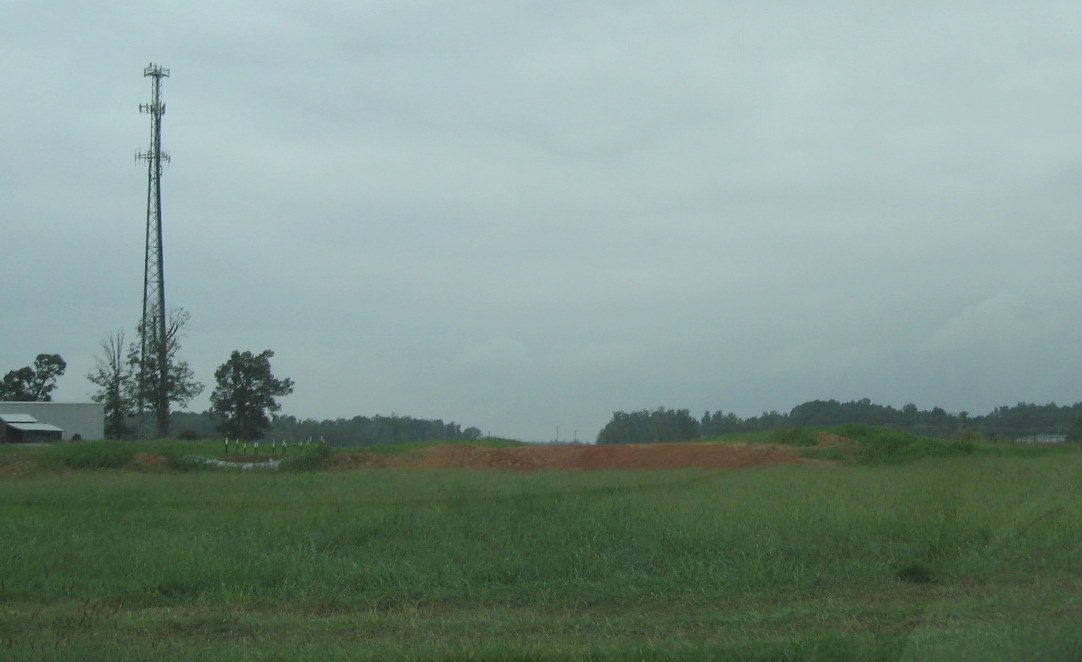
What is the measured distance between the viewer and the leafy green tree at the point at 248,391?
4331 centimetres

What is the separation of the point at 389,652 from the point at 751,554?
4.91 metres

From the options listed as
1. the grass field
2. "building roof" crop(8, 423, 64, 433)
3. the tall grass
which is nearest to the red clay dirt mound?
the tall grass

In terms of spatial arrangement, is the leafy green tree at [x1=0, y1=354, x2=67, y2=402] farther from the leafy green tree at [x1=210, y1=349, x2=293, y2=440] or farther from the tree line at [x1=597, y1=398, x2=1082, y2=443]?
the tree line at [x1=597, y1=398, x2=1082, y2=443]

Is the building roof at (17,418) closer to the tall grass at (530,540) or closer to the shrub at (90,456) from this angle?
the shrub at (90,456)

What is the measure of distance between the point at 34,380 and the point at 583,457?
4649 cm

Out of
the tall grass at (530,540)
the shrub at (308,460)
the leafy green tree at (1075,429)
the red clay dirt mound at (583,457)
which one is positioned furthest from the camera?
the shrub at (308,460)

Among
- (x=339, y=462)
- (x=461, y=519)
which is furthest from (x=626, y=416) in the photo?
(x=461, y=519)

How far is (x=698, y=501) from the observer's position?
14.8 metres

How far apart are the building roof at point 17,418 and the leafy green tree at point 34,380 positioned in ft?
42.8

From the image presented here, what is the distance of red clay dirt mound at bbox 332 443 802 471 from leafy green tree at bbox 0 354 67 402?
40.5 meters

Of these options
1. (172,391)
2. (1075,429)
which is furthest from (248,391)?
(1075,429)

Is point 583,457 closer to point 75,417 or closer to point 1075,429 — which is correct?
point 1075,429

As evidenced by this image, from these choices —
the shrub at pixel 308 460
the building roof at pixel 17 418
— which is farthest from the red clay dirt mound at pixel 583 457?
the building roof at pixel 17 418

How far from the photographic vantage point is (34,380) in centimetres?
6069
